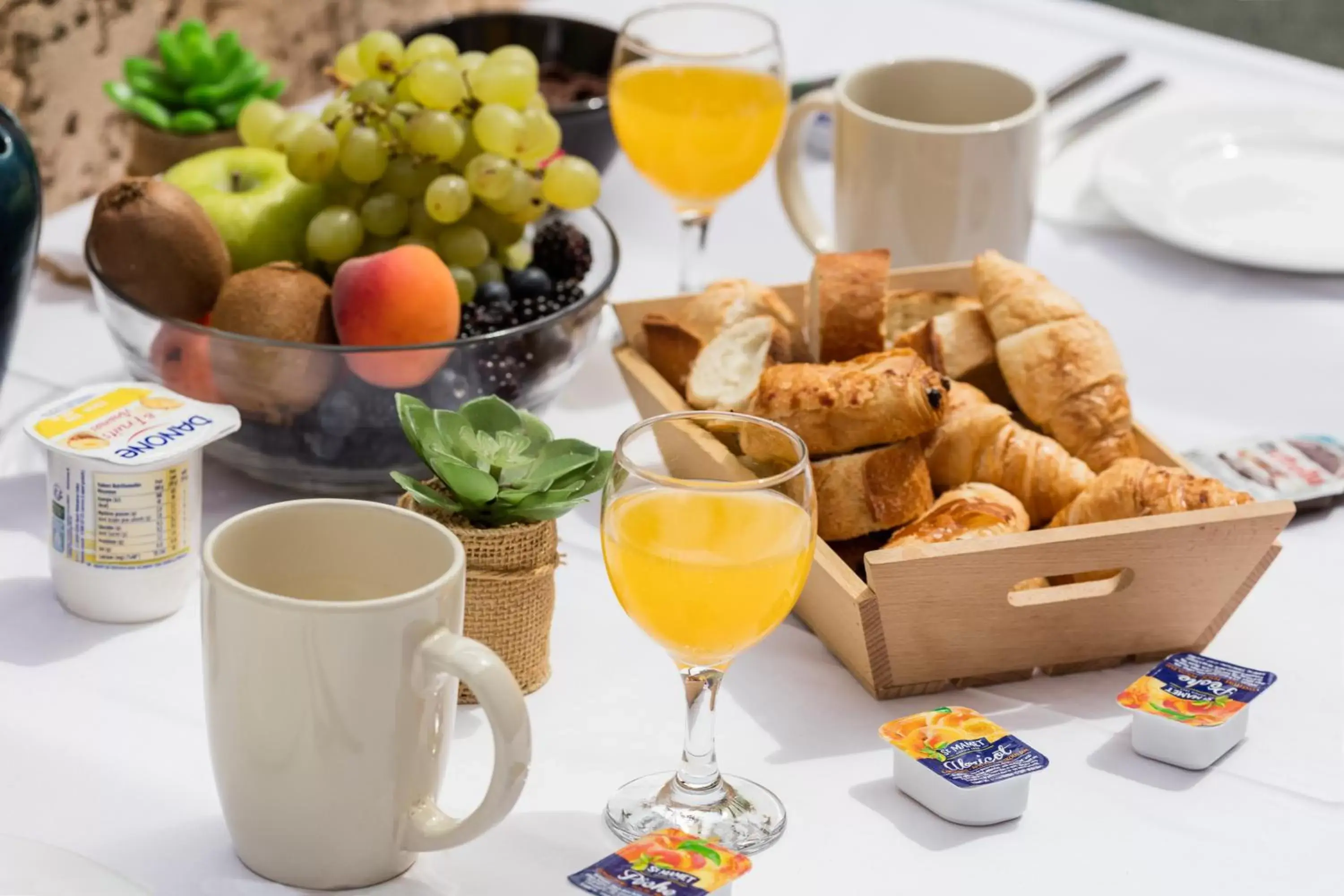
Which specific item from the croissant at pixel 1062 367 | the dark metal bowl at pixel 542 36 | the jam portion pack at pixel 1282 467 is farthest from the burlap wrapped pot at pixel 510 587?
the dark metal bowl at pixel 542 36

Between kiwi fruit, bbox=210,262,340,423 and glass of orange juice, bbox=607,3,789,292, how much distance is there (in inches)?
14.6

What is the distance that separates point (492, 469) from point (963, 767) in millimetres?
281

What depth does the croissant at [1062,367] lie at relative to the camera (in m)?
0.96

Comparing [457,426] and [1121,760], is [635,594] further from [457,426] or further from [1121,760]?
[1121,760]

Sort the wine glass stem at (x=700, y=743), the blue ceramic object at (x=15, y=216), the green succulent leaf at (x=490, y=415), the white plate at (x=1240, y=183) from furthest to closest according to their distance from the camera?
1. the white plate at (x=1240, y=183)
2. the blue ceramic object at (x=15, y=216)
3. the green succulent leaf at (x=490, y=415)
4. the wine glass stem at (x=700, y=743)

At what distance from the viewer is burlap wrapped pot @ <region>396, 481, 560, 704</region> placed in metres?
0.80

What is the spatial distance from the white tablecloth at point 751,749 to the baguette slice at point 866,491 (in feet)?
0.25

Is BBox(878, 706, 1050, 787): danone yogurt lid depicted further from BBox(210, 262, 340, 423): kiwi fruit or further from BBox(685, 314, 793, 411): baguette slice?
BBox(210, 262, 340, 423): kiwi fruit

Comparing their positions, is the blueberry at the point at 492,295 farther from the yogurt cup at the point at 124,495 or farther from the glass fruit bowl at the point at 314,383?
the yogurt cup at the point at 124,495

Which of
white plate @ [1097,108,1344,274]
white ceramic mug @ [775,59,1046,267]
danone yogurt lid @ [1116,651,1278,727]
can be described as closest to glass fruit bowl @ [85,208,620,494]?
white ceramic mug @ [775,59,1046,267]

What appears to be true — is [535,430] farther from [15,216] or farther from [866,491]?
[15,216]

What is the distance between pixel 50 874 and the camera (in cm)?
66

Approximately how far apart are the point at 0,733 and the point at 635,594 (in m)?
0.33

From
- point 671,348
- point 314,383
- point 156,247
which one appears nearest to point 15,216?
point 156,247
